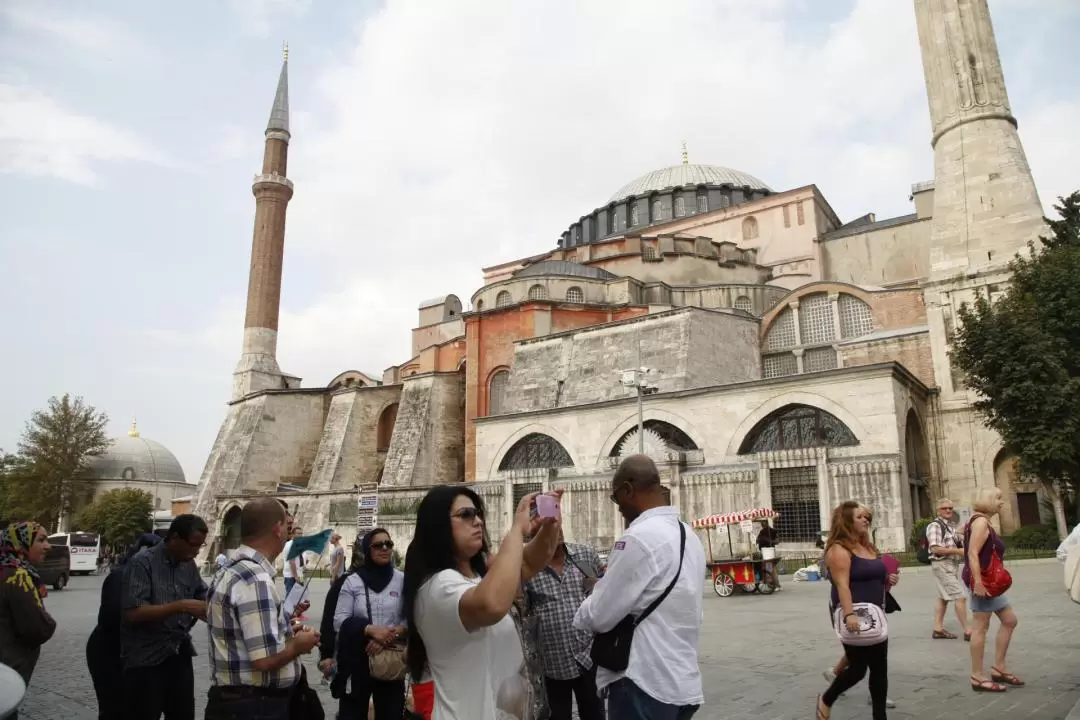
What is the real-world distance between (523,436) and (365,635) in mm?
21841

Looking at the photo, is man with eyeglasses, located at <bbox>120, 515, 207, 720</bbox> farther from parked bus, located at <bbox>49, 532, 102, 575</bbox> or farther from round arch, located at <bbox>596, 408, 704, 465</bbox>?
parked bus, located at <bbox>49, 532, 102, 575</bbox>

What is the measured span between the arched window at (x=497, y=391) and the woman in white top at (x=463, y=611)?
28.4 m

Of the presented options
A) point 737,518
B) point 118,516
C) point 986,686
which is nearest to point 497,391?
point 737,518

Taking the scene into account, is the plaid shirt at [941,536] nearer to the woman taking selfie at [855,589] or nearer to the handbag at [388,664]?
the woman taking selfie at [855,589]

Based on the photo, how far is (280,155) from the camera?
135 feet

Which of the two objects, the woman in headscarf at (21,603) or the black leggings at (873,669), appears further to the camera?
the black leggings at (873,669)

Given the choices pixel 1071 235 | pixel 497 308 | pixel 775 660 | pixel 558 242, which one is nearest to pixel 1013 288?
pixel 1071 235


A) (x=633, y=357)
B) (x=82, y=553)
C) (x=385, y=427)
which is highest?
(x=633, y=357)

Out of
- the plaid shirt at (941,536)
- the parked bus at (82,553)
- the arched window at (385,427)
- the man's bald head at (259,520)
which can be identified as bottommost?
the parked bus at (82,553)

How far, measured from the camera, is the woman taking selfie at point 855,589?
171 inches

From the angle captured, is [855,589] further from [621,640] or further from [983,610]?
[621,640]

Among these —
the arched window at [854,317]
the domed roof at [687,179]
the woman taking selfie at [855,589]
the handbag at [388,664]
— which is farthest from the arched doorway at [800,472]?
the domed roof at [687,179]

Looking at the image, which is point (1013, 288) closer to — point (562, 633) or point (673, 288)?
point (673, 288)

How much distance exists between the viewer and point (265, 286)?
129 feet
